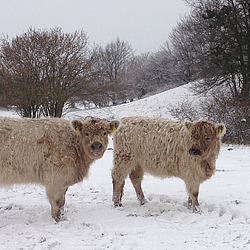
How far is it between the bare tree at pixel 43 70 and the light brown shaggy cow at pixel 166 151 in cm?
1261

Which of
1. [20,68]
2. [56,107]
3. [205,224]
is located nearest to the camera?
[205,224]

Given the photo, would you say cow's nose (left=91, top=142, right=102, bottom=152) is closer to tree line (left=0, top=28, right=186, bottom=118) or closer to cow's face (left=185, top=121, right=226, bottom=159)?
cow's face (left=185, top=121, right=226, bottom=159)

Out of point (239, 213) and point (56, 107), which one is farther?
point (56, 107)

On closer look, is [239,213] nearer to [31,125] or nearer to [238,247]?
[238,247]

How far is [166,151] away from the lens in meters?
5.61

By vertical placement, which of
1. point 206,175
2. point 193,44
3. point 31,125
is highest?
point 193,44

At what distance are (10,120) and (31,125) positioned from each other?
39 cm

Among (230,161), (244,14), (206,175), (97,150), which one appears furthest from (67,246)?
(244,14)

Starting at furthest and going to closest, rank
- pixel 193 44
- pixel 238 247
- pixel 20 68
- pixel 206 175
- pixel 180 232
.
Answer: pixel 193 44
pixel 20 68
pixel 206 175
pixel 180 232
pixel 238 247

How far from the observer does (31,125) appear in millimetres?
5012

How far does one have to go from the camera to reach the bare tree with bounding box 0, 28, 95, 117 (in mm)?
16875

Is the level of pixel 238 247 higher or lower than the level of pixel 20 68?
lower

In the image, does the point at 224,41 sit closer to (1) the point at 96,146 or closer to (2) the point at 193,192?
(2) the point at 193,192

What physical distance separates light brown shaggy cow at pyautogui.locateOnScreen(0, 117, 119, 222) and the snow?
2.13 ft
